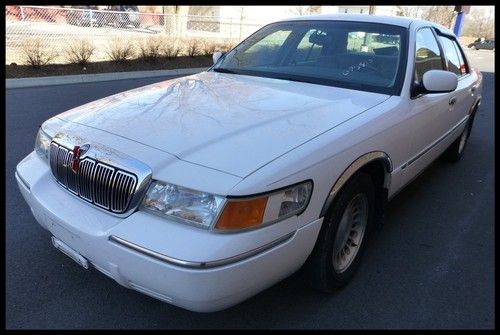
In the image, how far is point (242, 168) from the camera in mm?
2146

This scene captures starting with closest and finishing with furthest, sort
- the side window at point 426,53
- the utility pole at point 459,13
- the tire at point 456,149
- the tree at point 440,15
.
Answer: the side window at point 426,53
the tire at point 456,149
the utility pole at point 459,13
the tree at point 440,15

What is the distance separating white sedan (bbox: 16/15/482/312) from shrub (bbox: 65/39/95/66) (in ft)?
33.9

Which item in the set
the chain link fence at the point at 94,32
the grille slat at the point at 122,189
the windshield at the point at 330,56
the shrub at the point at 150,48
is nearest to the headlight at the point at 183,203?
the grille slat at the point at 122,189

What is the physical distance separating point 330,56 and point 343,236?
1575mm

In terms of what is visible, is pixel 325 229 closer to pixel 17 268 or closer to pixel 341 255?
pixel 341 255

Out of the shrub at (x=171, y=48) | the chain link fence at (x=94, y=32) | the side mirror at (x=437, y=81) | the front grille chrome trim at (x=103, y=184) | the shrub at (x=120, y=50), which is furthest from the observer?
the shrub at (x=171, y=48)

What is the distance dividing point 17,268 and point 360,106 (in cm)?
253

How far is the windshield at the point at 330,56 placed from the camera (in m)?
3.43

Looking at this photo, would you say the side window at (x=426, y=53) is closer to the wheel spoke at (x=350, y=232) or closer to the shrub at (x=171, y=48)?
the wheel spoke at (x=350, y=232)

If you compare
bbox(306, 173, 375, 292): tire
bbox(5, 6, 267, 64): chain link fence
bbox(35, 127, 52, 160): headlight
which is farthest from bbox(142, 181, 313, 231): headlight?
bbox(5, 6, 267, 64): chain link fence

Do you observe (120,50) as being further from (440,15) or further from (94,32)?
(440,15)

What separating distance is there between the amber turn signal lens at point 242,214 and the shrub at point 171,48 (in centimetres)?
1420

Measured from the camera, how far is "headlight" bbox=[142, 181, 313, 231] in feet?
6.75

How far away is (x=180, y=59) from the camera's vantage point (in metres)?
15.9
